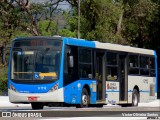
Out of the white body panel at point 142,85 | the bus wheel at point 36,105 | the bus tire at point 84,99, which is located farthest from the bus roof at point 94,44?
the bus wheel at point 36,105

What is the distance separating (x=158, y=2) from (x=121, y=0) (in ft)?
14.6

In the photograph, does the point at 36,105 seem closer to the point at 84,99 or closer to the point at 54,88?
the point at 84,99

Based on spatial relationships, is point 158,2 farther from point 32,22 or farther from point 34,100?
point 34,100

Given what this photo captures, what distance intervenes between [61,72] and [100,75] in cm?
402

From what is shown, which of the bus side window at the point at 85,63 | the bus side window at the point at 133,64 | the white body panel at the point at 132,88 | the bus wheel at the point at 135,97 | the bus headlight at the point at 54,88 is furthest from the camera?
the bus wheel at the point at 135,97

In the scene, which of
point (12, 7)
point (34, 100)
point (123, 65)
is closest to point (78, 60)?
point (34, 100)

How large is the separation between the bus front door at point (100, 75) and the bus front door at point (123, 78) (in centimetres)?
193

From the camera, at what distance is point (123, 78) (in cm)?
3228

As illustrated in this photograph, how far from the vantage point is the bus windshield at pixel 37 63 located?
87.0 feet

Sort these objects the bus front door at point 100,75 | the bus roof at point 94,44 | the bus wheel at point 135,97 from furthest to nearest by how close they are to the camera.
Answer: the bus wheel at point 135,97
the bus front door at point 100,75
the bus roof at point 94,44

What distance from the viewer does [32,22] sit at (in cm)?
5762

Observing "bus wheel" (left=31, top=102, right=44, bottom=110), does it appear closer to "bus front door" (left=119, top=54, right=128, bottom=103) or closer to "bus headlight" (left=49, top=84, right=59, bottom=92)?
"bus headlight" (left=49, top=84, right=59, bottom=92)

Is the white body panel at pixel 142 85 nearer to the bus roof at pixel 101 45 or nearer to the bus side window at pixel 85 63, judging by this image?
the bus roof at pixel 101 45

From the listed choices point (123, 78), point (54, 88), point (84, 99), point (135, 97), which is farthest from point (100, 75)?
point (135, 97)
